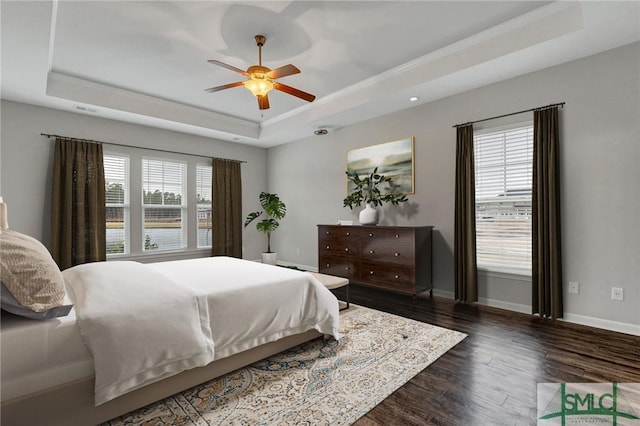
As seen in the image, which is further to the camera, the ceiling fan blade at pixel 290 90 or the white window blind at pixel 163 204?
the white window blind at pixel 163 204

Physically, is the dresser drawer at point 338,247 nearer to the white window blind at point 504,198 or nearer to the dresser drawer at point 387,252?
the dresser drawer at point 387,252

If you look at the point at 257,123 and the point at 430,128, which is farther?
the point at 257,123

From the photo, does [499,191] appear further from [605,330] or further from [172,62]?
[172,62]

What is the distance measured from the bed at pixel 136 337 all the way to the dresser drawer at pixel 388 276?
1.70 m

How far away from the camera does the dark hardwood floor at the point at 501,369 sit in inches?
69.2

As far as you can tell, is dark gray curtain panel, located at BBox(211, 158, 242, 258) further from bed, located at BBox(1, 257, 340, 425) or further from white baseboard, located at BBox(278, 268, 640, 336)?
white baseboard, located at BBox(278, 268, 640, 336)

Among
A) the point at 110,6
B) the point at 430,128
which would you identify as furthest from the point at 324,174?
the point at 110,6

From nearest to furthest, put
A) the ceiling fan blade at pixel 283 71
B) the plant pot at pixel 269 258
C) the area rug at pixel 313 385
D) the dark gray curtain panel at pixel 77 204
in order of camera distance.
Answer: the area rug at pixel 313 385 < the ceiling fan blade at pixel 283 71 < the dark gray curtain panel at pixel 77 204 < the plant pot at pixel 269 258

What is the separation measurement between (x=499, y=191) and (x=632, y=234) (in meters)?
1.22

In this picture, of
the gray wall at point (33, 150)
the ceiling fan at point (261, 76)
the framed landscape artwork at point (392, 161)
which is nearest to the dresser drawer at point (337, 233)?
the framed landscape artwork at point (392, 161)

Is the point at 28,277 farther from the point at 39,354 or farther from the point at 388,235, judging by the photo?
the point at 388,235

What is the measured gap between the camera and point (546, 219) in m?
3.29

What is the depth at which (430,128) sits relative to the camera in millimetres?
4340

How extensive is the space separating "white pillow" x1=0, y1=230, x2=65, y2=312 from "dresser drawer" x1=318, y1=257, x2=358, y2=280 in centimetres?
346
